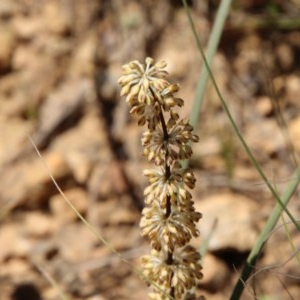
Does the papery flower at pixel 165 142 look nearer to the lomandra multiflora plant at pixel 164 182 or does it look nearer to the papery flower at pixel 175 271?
the lomandra multiflora plant at pixel 164 182

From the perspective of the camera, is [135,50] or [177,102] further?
[135,50]

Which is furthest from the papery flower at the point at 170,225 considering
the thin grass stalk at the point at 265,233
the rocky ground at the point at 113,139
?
the rocky ground at the point at 113,139

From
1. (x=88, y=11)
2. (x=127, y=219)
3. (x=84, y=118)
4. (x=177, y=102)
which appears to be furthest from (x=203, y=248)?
(x=88, y=11)

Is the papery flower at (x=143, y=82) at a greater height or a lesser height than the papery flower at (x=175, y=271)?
greater

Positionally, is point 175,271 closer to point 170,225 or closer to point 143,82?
point 170,225

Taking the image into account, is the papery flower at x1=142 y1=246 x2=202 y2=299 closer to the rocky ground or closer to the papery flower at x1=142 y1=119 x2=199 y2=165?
the papery flower at x1=142 y1=119 x2=199 y2=165

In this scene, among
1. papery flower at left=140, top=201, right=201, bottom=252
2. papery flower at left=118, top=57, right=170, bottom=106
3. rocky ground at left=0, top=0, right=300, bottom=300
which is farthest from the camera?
rocky ground at left=0, top=0, right=300, bottom=300

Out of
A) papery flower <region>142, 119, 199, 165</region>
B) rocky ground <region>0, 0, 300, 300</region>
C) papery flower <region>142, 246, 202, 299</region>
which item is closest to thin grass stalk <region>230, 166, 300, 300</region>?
papery flower <region>142, 246, 202, 299</region>

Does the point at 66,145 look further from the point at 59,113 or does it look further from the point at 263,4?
the point at 263,4
